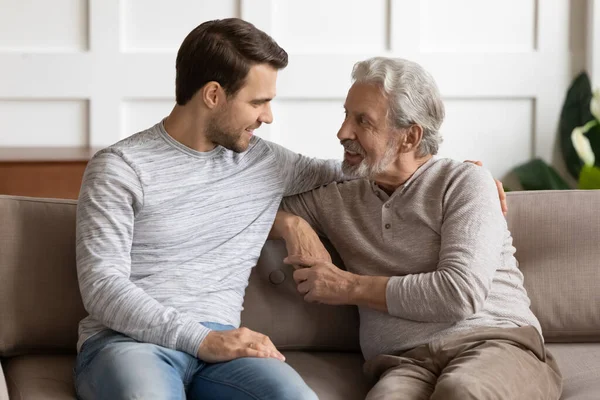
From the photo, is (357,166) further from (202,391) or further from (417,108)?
(202,391)

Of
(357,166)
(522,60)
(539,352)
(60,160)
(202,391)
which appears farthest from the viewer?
(522,60)

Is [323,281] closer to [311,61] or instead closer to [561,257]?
[561,257]

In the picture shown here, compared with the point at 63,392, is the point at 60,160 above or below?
above

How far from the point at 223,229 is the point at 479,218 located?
0.56m

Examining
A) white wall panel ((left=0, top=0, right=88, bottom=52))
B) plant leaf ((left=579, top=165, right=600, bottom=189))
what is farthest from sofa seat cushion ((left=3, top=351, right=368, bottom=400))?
white wall panel ((left=0, top=0, right=88, bottom=52))

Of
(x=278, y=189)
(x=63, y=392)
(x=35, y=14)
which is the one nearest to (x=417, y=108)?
(x=278, y=189)

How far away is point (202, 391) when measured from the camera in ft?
6.58

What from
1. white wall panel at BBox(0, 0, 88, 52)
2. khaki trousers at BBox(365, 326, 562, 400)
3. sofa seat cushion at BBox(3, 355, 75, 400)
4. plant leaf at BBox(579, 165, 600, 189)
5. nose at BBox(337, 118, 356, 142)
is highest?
white wall panel at BBox(0, 0, 88, 52)

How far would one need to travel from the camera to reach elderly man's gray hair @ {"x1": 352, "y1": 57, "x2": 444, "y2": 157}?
2250mm

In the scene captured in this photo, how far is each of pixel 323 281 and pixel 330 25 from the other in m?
1.84

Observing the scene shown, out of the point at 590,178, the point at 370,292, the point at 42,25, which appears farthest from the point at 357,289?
the point at 42,25

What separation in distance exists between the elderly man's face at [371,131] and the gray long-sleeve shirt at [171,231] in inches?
6.6

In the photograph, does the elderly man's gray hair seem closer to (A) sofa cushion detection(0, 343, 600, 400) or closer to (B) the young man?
(B) the young man

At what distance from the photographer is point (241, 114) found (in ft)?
7.17
